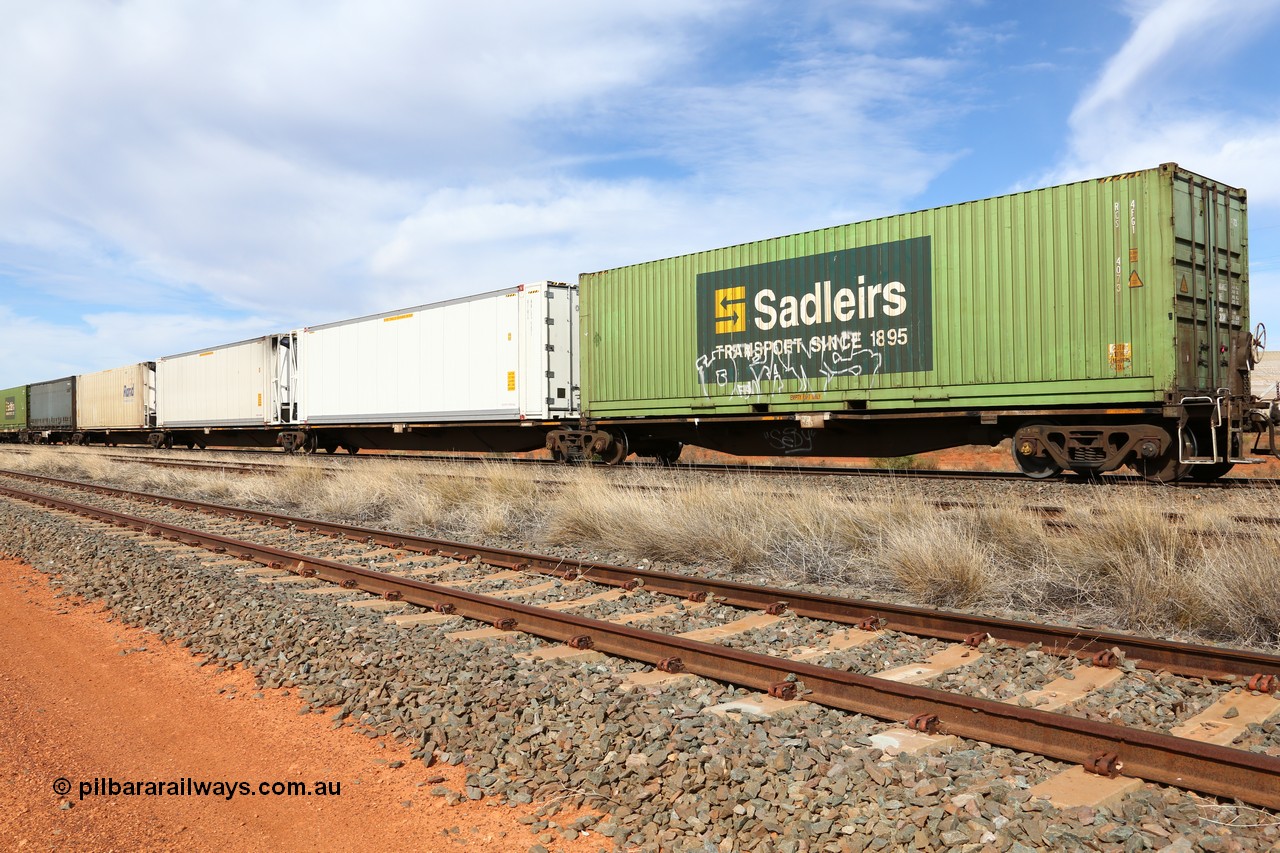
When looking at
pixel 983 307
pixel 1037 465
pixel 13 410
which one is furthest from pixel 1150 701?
pixel 13 410

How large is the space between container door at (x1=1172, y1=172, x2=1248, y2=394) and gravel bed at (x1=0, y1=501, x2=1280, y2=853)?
8.33 m

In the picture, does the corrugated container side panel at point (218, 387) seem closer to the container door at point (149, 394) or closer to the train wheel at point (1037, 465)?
the container door at point (149, 394)

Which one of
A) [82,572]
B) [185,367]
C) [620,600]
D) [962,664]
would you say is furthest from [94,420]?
[962,664]

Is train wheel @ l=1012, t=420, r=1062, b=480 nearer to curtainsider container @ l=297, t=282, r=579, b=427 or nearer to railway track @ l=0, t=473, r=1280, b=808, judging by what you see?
railway track @ l=0, t=473, r=1280, b=808

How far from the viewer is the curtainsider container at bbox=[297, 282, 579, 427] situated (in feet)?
→ 58.9

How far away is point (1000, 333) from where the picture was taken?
11703mm

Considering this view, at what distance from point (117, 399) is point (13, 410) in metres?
19.9

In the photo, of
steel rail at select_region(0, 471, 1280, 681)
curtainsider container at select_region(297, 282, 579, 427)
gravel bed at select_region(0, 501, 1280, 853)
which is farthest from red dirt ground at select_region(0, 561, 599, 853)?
curtainsider container at select_region(297, 282, 579, 427)

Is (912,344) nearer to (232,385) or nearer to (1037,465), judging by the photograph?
(1037,465)

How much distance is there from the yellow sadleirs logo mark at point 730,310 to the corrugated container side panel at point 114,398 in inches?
1133

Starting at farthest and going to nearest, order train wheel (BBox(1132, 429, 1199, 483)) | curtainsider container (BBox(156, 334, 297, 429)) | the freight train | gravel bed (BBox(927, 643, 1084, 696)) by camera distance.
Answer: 1. curtainsider container (BBox(156, 334, 297, 429))
2. train wheel (BBox(1132, 429, 1199, 483))
3. the freight train
4. gravel bed (BBox(927, 643, 1084, 696))

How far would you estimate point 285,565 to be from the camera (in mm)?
7840

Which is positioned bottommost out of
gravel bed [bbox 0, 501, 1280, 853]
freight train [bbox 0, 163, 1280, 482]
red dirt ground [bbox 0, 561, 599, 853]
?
red dirt ground [bbox 0, 561, 599, 853]

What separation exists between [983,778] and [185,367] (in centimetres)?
3359
